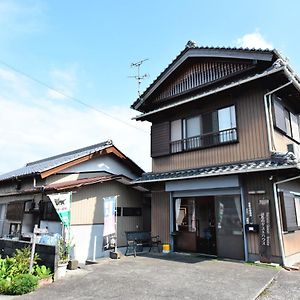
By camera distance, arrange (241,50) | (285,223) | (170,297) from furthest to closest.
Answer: (241,50) < (285,223) < (170,297)

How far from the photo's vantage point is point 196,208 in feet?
36.1

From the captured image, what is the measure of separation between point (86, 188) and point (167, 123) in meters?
4.39

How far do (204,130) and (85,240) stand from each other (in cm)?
628

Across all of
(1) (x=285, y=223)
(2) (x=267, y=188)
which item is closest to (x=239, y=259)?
(1) (x=285, y=223)

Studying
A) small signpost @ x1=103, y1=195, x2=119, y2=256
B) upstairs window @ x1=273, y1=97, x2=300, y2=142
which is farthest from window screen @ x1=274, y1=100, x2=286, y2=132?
small signpost @ x1=103, y1=195, x2=119, y2=256

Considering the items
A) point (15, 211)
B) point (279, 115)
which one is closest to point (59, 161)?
point (15, 211)

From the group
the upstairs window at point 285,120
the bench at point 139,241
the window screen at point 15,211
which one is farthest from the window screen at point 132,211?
the upstairs window at point 285,120

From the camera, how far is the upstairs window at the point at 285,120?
9533mm

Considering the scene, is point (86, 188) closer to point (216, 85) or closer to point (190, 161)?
point (190, 161)

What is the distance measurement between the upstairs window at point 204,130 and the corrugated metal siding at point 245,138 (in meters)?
0.26

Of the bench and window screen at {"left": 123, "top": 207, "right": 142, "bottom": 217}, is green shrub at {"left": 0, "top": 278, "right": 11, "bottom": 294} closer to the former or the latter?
the bench

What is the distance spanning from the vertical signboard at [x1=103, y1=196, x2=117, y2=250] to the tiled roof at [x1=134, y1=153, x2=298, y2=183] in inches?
62.8

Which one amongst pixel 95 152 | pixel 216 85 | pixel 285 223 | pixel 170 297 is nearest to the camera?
pixel 170 297

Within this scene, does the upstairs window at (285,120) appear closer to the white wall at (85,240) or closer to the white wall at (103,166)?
the white wall at (85,240)
